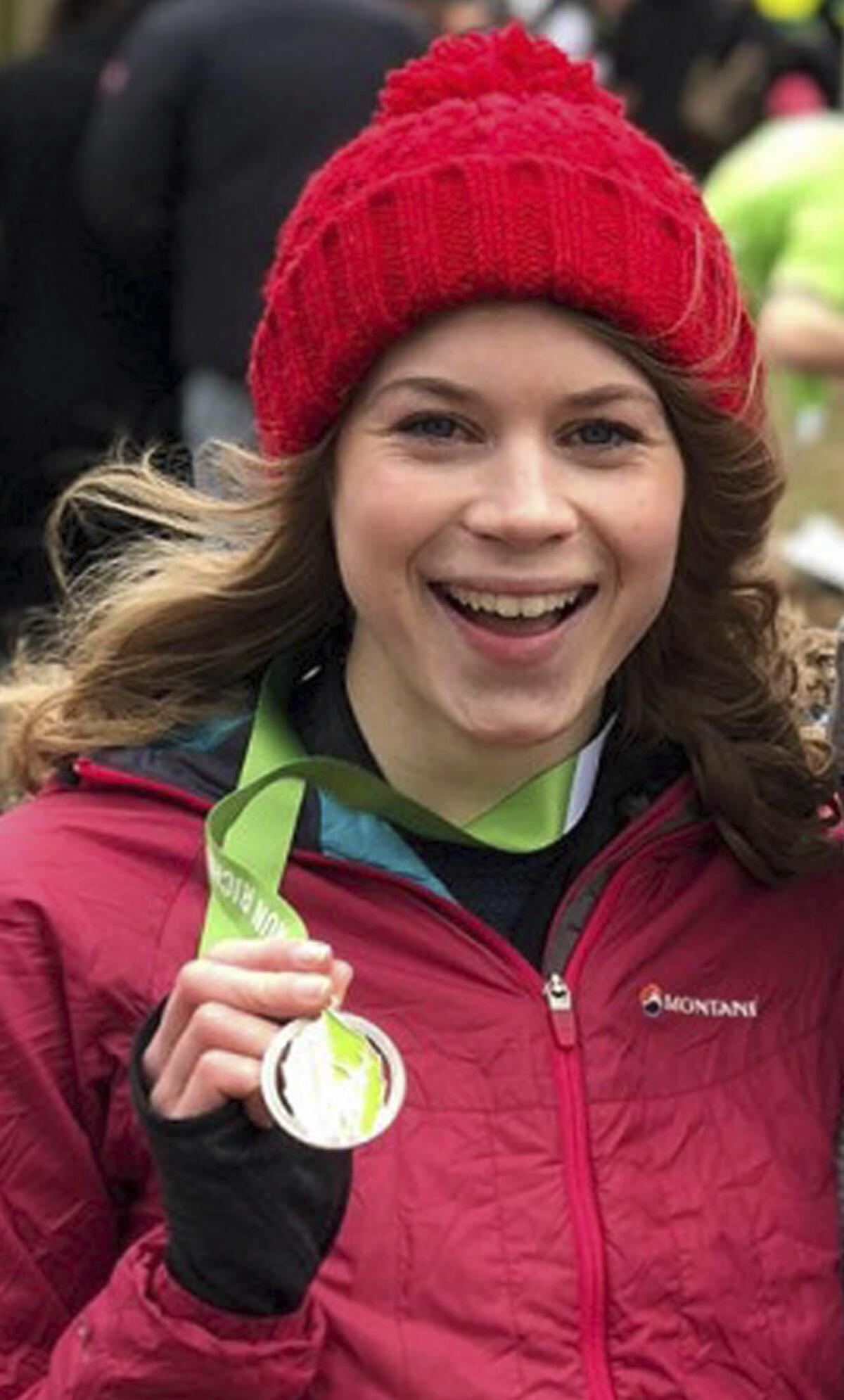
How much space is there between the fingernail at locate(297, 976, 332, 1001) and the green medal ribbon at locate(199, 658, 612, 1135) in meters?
0.05

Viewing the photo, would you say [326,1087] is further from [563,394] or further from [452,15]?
[452,15]

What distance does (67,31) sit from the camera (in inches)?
284

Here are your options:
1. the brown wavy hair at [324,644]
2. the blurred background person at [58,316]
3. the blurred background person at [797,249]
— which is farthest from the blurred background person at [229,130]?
the brown wavy hair at [324,644]

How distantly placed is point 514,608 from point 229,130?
3.95 m

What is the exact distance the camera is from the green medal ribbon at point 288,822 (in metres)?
2.43

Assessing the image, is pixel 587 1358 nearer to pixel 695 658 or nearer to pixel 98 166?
pixel 695 658

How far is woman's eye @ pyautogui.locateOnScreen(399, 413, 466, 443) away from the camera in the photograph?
2596 mm

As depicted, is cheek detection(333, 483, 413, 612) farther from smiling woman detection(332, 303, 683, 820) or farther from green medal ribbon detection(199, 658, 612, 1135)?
green medal ribbon detection(199, 658, 612, 1135)

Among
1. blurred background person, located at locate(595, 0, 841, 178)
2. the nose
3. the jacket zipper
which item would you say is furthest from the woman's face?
blurred background person, located at locate(595, 0, 841, 178)

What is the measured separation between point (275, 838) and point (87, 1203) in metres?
0.31

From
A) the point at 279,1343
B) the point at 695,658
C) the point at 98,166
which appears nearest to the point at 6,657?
the point at 98,166

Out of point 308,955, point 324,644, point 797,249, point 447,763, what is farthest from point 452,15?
point 308,955

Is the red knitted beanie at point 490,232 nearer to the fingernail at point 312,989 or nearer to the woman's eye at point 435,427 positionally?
the woman's eye at point 435,427

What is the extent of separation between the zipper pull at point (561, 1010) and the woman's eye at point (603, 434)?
1.37 ft
